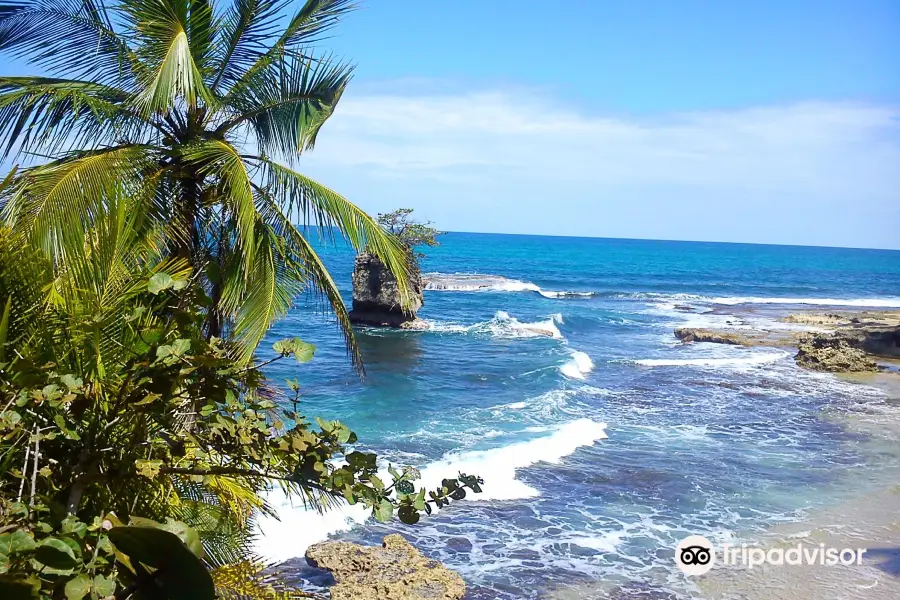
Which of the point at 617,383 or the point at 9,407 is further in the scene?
the point at 617,383

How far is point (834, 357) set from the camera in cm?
2827

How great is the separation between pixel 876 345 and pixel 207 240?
31.2 m

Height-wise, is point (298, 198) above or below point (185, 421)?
above

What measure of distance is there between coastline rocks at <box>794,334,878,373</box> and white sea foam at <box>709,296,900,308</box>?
26853 mm

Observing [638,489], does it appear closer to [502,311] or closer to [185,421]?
[185,421]

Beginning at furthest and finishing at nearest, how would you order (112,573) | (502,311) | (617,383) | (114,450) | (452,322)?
(502,311), (452,322), (617,383), (114,450), (112,573)

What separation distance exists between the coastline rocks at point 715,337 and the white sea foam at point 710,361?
3.35 m

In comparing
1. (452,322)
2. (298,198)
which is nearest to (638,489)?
(298,198)

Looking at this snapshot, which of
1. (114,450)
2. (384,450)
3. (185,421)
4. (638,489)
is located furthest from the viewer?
(384,450)

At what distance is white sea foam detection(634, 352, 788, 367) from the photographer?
28438mm

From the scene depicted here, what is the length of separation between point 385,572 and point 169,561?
324 inches

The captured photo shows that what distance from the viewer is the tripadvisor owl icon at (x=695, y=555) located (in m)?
10.9

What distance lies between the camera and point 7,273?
307 centimetres

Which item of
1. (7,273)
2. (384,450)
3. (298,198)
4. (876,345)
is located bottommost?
(384,450)
